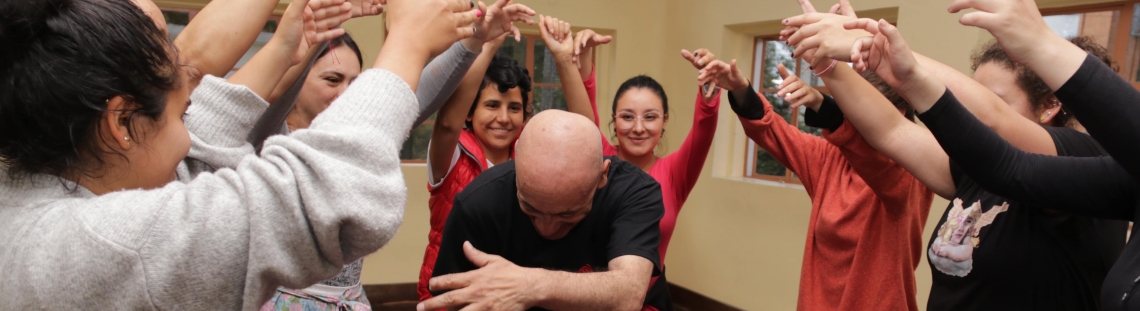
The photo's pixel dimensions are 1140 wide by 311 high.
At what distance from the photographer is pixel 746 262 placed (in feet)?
14.6

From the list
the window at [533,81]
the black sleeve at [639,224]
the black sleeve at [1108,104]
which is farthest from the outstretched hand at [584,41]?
the window at [533,81]

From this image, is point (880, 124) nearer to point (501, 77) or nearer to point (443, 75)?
point (443, 75)

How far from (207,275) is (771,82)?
4117mm

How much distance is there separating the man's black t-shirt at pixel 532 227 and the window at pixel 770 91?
2.96m

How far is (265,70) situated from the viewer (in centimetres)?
125

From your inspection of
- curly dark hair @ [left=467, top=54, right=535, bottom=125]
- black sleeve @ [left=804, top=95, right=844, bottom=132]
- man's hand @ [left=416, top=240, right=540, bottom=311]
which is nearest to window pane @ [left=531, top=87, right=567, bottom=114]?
curly dark hair @ [left=467, top=54, right=535, bottom=125]

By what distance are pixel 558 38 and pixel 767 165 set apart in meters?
2.55

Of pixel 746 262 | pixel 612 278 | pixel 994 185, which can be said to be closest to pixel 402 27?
pixel 612 278

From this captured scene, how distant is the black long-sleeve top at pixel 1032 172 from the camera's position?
49.4 inches

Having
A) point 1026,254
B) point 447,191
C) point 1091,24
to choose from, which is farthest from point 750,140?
point 1026,254

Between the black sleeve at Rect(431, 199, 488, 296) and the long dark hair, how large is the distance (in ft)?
2.64

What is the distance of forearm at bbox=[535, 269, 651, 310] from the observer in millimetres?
1308

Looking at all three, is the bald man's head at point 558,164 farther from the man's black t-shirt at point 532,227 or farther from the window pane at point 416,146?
the window pane at point 416,146

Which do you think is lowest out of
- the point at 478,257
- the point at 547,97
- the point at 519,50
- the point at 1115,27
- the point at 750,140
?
the point at 750,140
